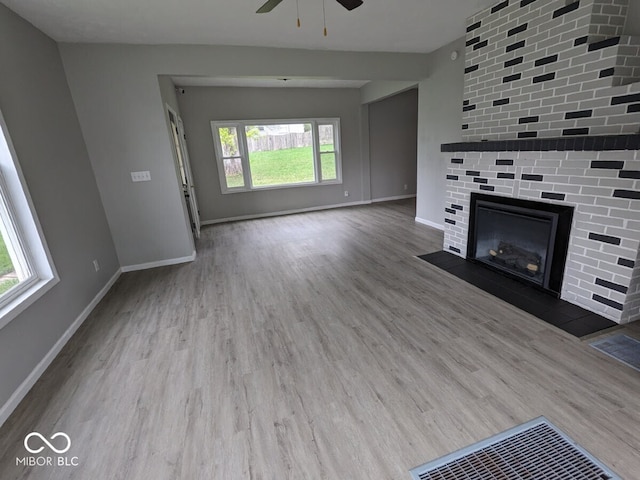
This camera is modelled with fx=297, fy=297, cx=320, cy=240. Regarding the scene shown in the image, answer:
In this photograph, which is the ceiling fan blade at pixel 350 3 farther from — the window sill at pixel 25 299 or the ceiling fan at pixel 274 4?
the window sill at pixel 25 299

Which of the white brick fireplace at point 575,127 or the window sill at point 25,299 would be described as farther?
the white brick fireplace at point 575,127

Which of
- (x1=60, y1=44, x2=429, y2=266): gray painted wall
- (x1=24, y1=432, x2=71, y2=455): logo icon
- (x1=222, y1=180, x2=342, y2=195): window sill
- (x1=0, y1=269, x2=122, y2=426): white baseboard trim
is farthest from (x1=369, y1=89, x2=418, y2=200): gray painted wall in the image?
(x1=24, y1=432, x2=71, y2=455): logo icon

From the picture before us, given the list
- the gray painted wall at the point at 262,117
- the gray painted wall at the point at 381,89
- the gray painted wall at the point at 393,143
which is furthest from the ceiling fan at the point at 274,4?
the gray painted wall at the point at 393,143

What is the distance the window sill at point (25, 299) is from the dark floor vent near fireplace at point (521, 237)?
407 cm

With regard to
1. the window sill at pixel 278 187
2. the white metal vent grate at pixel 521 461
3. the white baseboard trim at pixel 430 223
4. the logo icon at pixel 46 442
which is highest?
the window sill at pixel 278 187

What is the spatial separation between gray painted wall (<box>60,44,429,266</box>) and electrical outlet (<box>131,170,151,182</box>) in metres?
0.05

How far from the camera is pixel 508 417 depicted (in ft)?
5.08

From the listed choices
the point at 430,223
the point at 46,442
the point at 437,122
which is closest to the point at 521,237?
the point at 430,223

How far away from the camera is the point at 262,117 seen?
619 cm

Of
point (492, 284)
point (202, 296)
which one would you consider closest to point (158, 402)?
point (202, 296)

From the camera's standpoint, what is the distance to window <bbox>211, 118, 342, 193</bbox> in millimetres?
6137

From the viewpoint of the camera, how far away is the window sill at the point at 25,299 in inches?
73.5

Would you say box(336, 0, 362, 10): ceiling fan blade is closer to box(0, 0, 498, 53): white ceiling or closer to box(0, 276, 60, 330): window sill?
box(0, 0, 498, 53): white ceiling

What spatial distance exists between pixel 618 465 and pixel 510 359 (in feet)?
2.29
